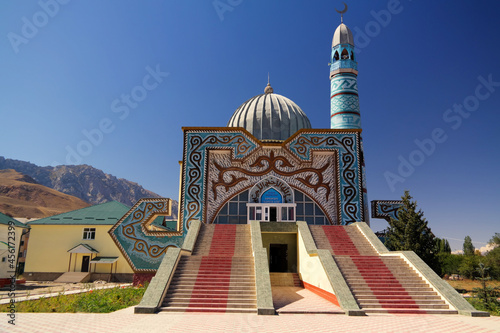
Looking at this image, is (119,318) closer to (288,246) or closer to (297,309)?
(297,309)

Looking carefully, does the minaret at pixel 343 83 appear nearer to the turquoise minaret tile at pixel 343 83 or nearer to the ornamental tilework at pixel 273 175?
the turquoise minaret tile at pixel 343 83

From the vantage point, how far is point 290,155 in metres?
22.9

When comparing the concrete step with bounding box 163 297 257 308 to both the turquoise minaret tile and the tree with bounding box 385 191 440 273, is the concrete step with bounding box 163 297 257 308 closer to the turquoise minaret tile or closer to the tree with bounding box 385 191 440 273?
the tree with bounding box 385 191 440 273

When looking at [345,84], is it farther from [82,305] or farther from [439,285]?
[82,305]

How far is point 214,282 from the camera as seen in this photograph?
12.2 meters

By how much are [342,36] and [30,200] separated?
81284mm

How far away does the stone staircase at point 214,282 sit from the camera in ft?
35.0

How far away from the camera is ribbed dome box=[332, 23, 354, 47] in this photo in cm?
3012

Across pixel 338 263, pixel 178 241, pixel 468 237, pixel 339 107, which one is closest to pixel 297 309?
pixel 338 263

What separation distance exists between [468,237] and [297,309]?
149ft

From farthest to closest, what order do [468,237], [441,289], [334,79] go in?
[468,237]
[334,79]
[441,289]

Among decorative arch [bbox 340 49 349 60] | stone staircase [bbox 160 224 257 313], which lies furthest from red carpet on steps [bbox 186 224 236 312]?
decorative arch [bbox 340 49 349 60]

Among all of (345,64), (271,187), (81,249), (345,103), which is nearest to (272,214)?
(271,187)

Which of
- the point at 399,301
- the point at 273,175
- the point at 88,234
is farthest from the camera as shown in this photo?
the point at 88,234
